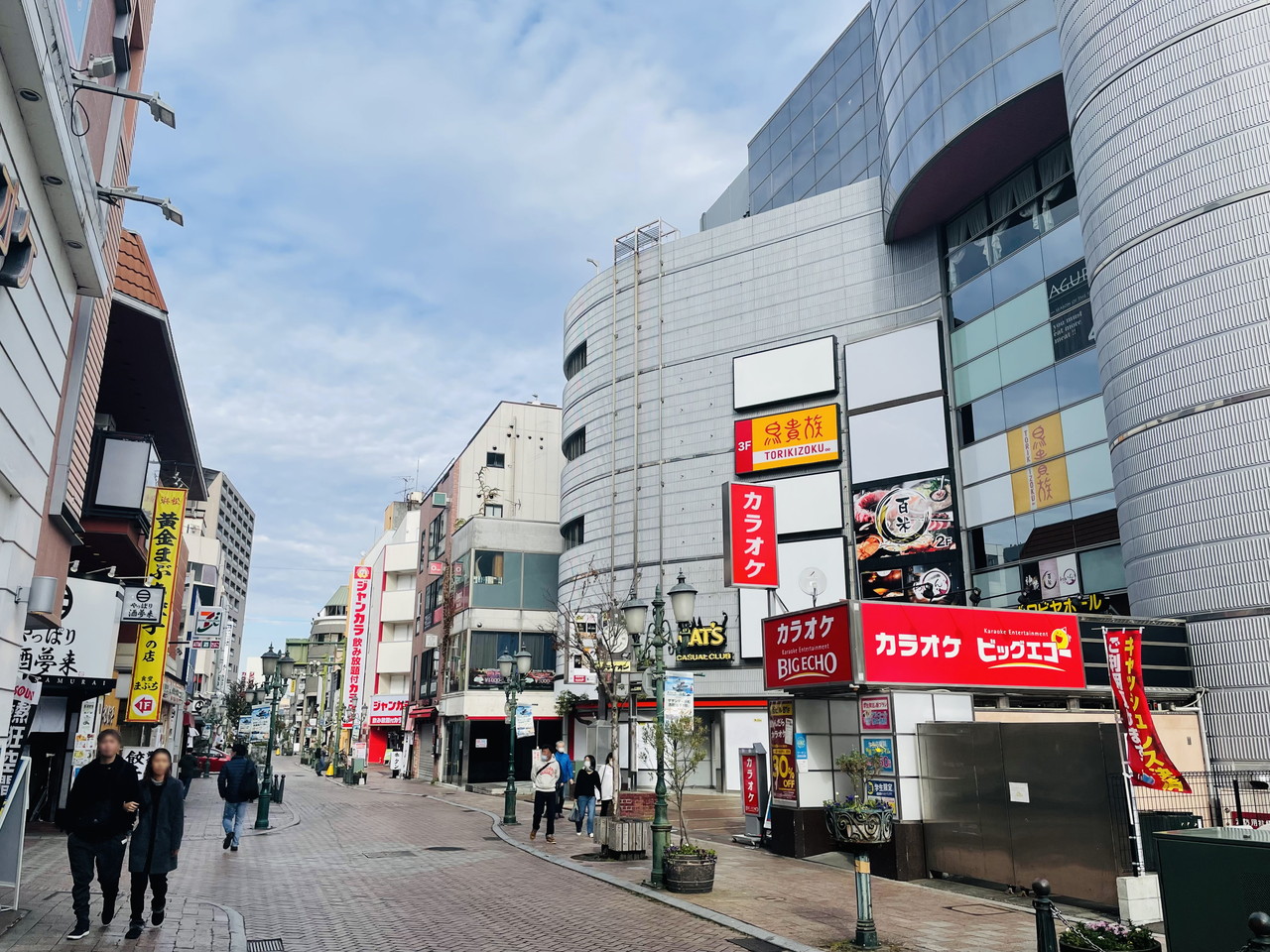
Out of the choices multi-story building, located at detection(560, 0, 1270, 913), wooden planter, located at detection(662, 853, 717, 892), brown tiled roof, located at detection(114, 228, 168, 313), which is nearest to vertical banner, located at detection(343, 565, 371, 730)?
multi-story building, located at detection(560, 0, 1270, 913)

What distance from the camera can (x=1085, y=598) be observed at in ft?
89.8

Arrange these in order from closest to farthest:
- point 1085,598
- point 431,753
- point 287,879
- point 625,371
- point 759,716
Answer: point 287,879, point 1085,598, point 759,716, point 625,371, point 431,753

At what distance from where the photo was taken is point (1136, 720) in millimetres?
11758

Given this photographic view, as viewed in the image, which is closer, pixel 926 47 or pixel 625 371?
pixel 926 47

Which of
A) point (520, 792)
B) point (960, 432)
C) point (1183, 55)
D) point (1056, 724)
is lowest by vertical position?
point (520, 792)

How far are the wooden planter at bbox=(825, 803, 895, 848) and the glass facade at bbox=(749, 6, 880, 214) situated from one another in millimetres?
33141

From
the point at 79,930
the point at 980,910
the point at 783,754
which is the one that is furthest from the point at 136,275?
the point at 980,910

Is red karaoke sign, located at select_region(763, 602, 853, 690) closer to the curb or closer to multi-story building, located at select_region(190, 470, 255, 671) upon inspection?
the curb

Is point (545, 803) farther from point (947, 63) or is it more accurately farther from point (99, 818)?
point (947, 63)

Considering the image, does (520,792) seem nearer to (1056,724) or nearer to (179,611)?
(179,611)

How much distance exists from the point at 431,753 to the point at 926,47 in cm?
4414

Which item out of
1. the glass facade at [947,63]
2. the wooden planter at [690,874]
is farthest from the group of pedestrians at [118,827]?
the glass facade at [947,63]

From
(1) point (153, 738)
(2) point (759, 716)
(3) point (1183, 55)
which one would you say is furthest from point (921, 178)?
(1) point (153, 738)

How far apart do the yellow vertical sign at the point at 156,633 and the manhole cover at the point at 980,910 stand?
68.2ft
